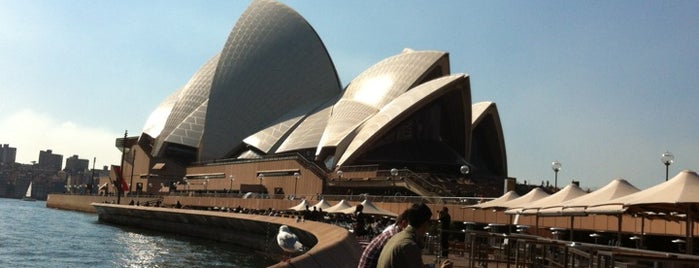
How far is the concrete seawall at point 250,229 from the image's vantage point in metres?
9.16

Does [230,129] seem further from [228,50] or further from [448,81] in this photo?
[448,81]

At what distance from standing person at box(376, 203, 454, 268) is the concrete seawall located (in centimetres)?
202

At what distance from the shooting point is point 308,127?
64.4 m

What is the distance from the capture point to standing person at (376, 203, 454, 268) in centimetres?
452

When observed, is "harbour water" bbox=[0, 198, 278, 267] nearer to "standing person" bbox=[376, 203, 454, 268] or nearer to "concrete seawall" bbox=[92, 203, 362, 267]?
"concrete seawall" bbox=[92, 203, 362, 267]

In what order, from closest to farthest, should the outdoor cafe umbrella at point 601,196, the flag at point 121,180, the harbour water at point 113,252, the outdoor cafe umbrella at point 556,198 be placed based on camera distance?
the outdoor cafe umbrella at point 601,196 → the outdoor cafe umbrella at point 556,198 → the harbour water at point 113,252 → the flag at point 121,180

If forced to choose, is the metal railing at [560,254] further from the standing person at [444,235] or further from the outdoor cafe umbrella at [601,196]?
the outdoor cafe umbrella at [601,196]

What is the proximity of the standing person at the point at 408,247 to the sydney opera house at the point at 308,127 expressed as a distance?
37.8 meters

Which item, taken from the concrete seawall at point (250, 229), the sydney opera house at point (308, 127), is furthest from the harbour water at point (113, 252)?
the sydney opera house at point (308, 127)

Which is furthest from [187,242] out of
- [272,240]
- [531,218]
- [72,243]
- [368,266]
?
[368,266]

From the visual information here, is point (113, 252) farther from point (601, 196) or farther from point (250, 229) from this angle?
point (601, 196)

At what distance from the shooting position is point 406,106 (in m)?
52.4

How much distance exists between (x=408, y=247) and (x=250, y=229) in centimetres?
2550

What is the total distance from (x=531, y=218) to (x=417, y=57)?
35357 millimetres
